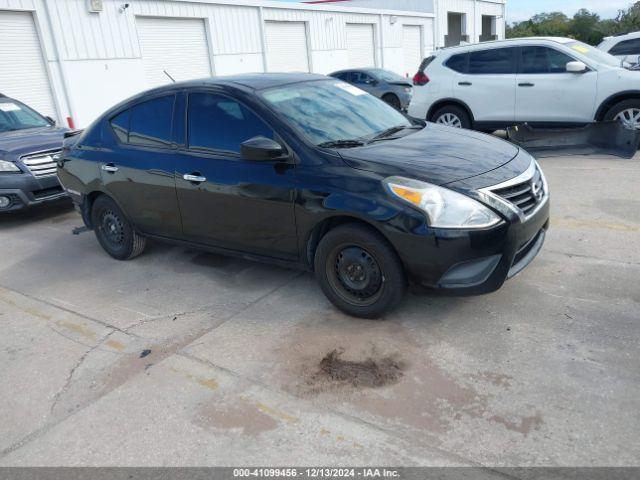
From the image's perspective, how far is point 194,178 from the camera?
14.7 feet

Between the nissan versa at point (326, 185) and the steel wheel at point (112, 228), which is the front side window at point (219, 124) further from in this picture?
the steel wheel at point (112, 228)

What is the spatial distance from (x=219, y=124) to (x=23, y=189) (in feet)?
14.2

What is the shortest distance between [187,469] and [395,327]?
5.55ft

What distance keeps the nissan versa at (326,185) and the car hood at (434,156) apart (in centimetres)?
1

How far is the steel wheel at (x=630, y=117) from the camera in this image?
326 inches

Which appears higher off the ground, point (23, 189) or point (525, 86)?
point (525, 86)

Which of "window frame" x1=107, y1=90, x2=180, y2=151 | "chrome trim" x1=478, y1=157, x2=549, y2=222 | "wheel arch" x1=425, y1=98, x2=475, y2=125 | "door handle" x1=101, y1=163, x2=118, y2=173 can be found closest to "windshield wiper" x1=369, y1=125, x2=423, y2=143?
"chrome trim" x1=478, y1=157, x2=549, y2=222

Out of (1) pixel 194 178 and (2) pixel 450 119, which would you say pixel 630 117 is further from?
(1) pixel 194 178

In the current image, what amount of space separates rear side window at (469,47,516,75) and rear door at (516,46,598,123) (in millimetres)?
198

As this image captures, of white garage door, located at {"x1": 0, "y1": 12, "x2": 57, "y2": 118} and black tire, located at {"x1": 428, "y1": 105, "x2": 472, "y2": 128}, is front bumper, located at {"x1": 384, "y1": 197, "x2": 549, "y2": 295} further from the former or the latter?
white garage door, located at {"x1": 0, "y1": 12, "x2": 57, "y2": 118}

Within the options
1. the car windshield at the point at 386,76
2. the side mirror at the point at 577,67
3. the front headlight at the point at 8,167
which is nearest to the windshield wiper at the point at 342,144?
the front headlight at the point at 8,167

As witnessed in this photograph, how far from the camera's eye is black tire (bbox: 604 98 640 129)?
27.0 feet

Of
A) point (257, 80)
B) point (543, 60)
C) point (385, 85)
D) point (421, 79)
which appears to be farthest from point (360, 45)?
point (257, 80)

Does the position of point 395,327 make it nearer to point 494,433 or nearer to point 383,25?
point 494,433
